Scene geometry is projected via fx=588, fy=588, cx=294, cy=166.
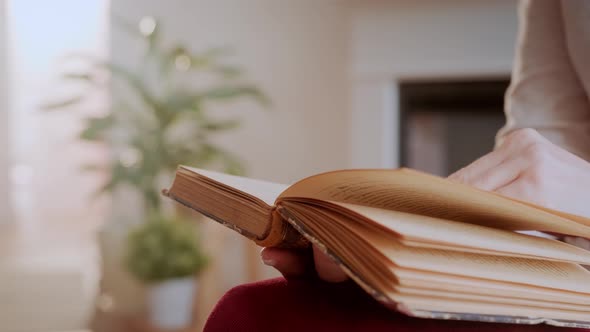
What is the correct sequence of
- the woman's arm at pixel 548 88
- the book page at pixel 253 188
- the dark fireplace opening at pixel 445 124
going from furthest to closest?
the dark fireplace opening at pixel 445 124 < the woman's arm at pixel 548 88 < the book page at pixel 253 188

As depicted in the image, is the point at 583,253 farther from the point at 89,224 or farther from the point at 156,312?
the point at 89,224

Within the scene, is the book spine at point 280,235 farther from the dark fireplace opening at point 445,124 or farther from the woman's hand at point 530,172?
the dark fireplace opening at point 445,124

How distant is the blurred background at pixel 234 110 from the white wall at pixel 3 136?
65 cm

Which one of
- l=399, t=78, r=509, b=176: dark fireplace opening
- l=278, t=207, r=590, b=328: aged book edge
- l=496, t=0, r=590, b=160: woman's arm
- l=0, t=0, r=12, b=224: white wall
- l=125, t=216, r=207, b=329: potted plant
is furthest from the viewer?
l=0, t=0, r=12, b=224: white wall

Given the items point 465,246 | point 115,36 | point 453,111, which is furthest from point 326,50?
point 465,246

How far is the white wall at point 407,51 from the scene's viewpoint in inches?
83.7

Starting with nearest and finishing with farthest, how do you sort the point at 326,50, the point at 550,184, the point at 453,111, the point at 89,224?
the point at 550,184 → the point at 453,111 → the point at 326,50 → the point at 89,224

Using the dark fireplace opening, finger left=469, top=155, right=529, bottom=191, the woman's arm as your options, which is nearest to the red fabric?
finger left=469, top=155, right=529, bottom=191

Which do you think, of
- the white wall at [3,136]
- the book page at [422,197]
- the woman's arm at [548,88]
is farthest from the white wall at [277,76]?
the book page at [422,197]

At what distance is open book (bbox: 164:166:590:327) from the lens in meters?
0.28

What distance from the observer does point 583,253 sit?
0.39 meters

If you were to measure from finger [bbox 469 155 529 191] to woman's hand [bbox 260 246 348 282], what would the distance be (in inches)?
4.9

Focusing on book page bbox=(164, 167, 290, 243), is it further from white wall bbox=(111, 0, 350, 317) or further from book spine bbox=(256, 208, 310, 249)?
white wall bbox=(111, 0, 350, 317)

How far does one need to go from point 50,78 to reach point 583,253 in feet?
12.5
